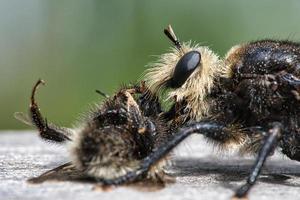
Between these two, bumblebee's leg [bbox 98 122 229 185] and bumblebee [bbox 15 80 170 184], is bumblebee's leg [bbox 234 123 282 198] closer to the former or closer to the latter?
bumblebee's leg [bbox 98 122 229 185]

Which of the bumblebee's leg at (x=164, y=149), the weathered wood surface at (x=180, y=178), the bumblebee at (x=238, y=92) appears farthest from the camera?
the bumblebee at (x=238, y=92)

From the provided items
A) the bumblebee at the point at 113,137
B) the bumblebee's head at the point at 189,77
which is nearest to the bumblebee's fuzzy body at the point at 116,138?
the bumblebee at the point at 113,137

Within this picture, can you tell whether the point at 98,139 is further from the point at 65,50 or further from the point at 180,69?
the point at 65,50

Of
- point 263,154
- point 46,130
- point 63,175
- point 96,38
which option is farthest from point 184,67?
point 96,38

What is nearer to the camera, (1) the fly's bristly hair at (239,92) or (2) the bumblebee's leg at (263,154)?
(2) the bumblebee's leg at (263,154)

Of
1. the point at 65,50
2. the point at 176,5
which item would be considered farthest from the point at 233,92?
the point at 176,5

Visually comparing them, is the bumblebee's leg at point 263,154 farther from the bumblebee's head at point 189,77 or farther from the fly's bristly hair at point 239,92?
the bumblebee's head at point 189,77

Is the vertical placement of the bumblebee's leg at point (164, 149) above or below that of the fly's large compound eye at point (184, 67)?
below

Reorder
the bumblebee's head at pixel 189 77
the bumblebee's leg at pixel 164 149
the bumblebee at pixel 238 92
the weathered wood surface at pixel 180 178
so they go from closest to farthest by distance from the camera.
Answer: the weathered wood surface at pixel 180 178
the bumblebee's leg at pixel 164 149
the bumblebee at pixel 238 92
the bumblebee's head at pixel 189 77

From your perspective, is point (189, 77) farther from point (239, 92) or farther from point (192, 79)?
point (239, 92)
